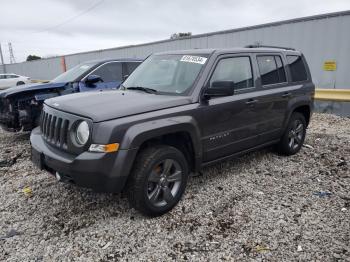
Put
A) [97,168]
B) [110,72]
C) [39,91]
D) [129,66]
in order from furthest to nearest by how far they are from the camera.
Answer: [129,66] < [110,72] < [39,91] < [97,168]

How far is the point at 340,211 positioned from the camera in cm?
351

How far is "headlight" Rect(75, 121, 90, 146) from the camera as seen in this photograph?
9.63 ft

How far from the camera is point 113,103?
10.6 ft

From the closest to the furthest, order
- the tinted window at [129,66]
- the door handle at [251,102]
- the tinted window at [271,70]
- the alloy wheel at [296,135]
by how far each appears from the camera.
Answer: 1. the door handle at [251,102]
2. the tinted window at [271,70]
3. the alloy wheel at [296,135]
4. the tinted window at [129,66]

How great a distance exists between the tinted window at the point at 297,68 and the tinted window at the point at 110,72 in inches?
154

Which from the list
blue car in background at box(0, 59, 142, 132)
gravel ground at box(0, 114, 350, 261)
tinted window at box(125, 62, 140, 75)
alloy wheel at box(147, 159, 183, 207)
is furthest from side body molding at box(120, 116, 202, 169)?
tinted window at box(125, 62, 140, 75)

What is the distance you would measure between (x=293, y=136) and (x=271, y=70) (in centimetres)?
136

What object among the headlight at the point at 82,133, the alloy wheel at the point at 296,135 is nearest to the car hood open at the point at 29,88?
the headlight at the point at 82,133

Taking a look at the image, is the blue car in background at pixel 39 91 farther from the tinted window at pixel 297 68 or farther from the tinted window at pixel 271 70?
the tinted window at pixel 297 68

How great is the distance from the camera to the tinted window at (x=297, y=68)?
5156 mm

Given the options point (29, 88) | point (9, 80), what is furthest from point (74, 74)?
point (9, 80)

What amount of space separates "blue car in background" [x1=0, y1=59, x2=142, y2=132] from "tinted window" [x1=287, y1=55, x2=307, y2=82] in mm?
3322

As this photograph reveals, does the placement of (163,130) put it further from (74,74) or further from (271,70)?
(74,74)

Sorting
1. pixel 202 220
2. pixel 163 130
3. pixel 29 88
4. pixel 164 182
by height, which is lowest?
pixel 202 220
